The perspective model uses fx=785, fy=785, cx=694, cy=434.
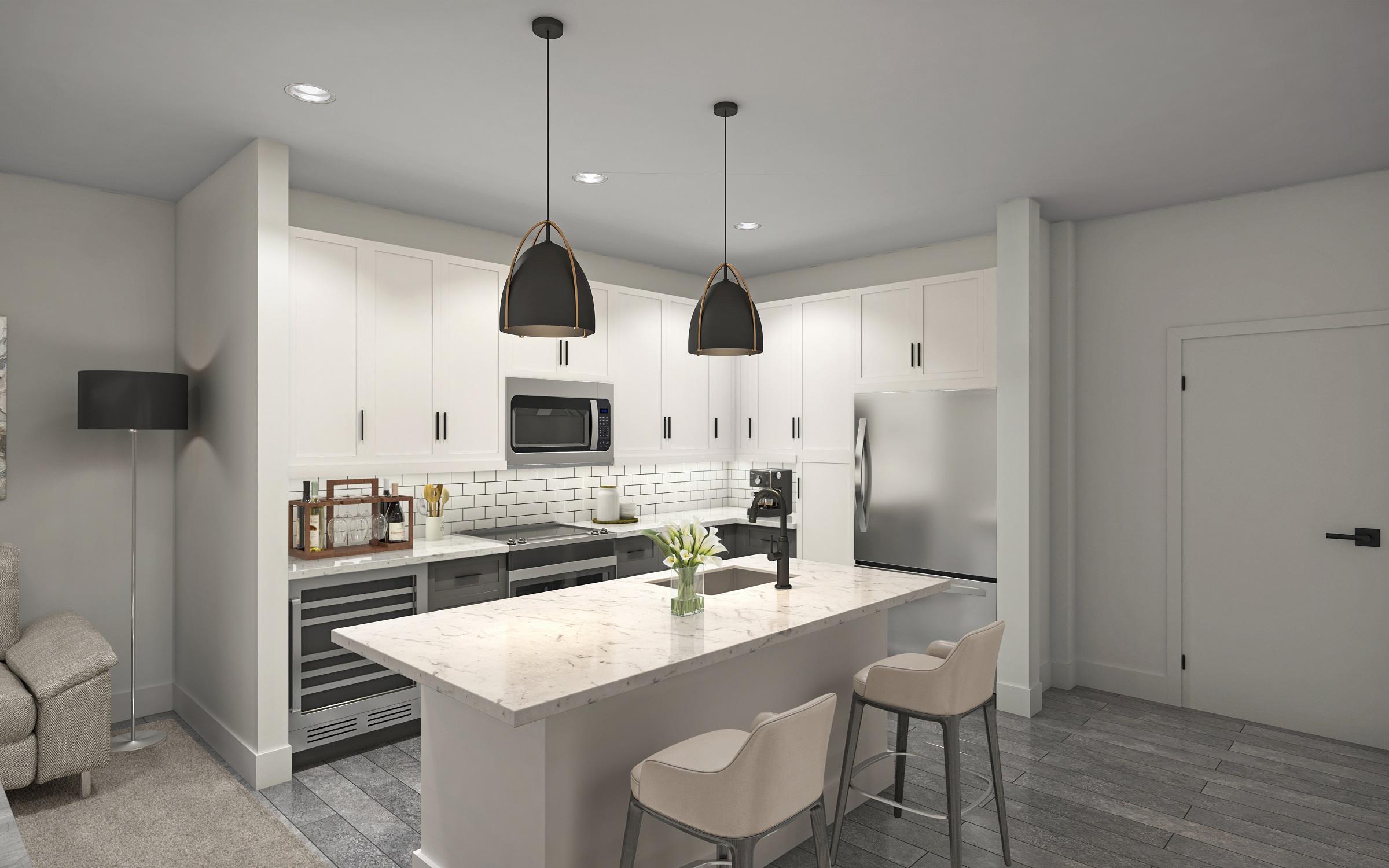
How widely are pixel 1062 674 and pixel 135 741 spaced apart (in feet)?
16.3

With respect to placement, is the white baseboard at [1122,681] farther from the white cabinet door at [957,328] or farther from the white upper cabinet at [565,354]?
the white upper cabinet at [565,354]

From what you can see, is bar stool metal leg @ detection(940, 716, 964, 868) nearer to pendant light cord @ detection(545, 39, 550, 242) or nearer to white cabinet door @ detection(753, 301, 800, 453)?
pendant light cord @ detection(545, 39, 550, 242)

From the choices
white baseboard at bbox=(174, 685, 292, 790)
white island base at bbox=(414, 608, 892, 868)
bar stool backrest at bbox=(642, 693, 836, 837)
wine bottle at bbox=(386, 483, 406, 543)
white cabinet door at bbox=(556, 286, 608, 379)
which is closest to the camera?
bar stool backrest at bbox=(642, 693, 836, 837)

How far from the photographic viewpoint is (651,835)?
242 centimetres

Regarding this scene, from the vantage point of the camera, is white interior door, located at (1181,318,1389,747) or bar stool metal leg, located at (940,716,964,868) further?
white interior door, located at (1181,318,1389,747)

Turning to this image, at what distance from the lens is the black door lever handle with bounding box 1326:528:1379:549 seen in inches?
151

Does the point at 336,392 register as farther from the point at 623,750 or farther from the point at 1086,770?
the point at 1086,770

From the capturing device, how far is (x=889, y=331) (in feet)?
16.5

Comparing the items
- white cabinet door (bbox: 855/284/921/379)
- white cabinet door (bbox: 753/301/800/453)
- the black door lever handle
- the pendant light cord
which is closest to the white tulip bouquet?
the pendant light cord

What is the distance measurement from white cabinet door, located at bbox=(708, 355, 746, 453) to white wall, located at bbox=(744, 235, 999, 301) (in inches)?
28.7

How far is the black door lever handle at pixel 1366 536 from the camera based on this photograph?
3844 millimetres

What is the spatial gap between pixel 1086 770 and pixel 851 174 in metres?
2.98

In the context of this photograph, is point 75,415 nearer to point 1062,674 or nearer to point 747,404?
point 747,404

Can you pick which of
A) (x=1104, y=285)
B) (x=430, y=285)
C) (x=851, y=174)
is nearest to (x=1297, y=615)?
(x=1104, y=285)
